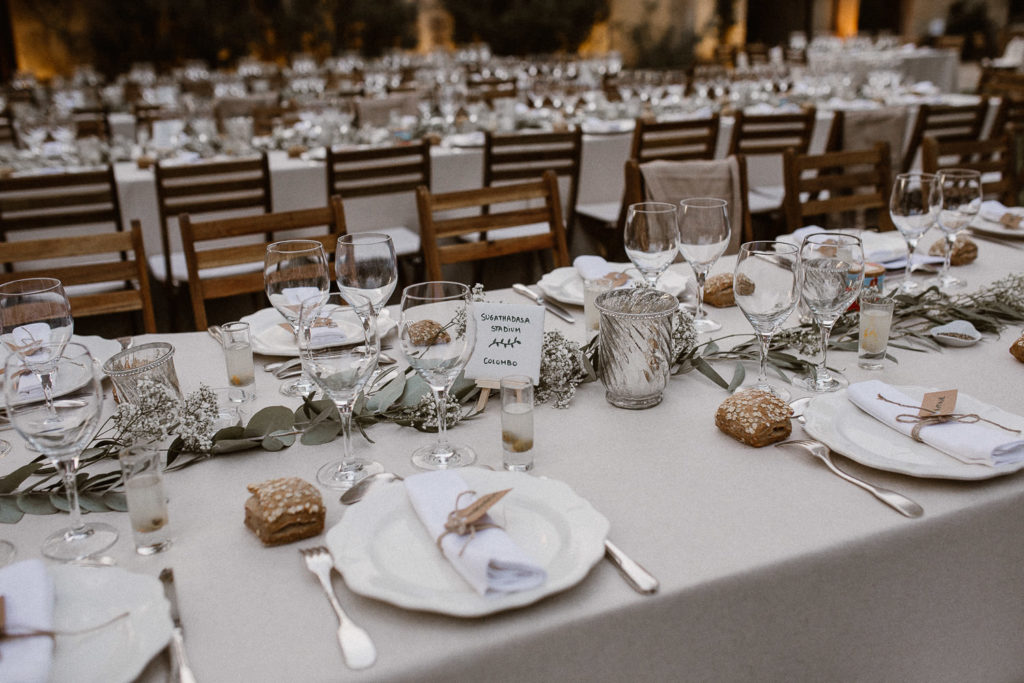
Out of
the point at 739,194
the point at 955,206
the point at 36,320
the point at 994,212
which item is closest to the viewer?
the point at 36,320

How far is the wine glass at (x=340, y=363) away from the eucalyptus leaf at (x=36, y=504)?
0.34 metres

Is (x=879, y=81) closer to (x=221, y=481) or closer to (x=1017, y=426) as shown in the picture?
(x=1017, y=426)

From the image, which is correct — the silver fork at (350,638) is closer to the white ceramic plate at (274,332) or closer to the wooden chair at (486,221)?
the white ceramic plate at (274,332)

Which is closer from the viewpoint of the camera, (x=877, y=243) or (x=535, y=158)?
(x=877, y=243)

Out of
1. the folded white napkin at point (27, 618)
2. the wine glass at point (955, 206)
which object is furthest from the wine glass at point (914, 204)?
the folded white napkin at point (27, 618)

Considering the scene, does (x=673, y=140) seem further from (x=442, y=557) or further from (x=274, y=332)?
(x=442, y=557)

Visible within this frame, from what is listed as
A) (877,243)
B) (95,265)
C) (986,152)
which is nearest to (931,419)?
(877,243)

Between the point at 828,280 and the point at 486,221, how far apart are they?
1.41m

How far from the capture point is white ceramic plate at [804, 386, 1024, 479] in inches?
41.3

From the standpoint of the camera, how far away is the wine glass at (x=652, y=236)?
1597mm

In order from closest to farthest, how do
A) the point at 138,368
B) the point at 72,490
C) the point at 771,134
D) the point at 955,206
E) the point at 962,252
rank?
the point at 72,490, the point at 138,368, the point at 955,206, the point at 962,252, the point at 771,134

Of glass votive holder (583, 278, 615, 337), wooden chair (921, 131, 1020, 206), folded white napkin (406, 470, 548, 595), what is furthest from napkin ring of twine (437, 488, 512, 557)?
wooden chair (921, 131, 1020, 206)

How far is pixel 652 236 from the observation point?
1.61 m

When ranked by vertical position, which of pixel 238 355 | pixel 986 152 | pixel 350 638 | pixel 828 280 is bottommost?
pixel 350 638
